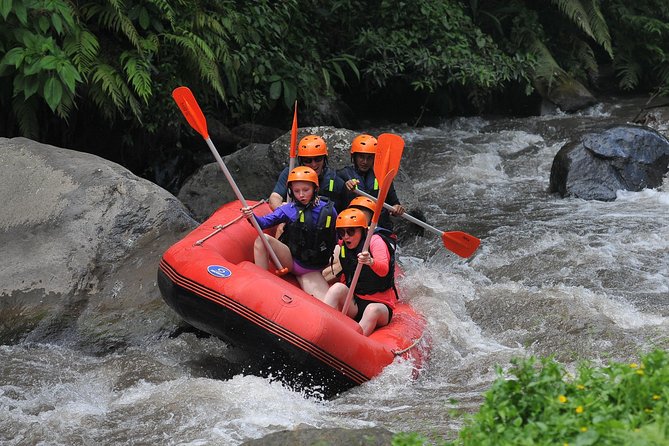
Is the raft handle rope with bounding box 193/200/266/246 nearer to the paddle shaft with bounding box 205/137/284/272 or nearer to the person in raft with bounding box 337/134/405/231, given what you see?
the paddle shaft with bounding box 205/137/284/272

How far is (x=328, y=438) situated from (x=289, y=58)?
7.45m

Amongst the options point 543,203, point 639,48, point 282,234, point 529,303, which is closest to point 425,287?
point 529,303

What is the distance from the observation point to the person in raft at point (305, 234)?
5.95 meters

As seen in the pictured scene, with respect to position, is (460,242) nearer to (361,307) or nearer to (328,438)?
(361,307)

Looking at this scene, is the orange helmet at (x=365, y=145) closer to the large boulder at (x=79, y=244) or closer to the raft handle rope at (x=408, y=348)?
the large boulder at (x=79, y=244)

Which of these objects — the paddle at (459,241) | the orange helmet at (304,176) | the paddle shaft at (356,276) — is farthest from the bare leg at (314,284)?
the paddle at (459,241)

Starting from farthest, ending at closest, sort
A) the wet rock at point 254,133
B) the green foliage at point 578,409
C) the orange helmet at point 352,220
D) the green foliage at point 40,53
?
the wet rock at point 254,133 → the green foliage at point 40,53 → the orange helmet at point 352,220 → the green foliage at point 578,409

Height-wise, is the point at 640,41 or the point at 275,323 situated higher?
the point at 275,323

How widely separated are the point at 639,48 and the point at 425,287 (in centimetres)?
871

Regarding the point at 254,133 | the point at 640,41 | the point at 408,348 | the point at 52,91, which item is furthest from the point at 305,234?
the point at 640,41

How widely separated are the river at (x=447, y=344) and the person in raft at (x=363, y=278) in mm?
431

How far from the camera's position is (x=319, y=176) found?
6789 mm

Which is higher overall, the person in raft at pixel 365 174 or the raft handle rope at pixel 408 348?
the person in raft at pixel 365 174

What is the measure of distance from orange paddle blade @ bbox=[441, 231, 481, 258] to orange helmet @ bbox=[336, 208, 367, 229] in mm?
986
